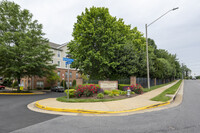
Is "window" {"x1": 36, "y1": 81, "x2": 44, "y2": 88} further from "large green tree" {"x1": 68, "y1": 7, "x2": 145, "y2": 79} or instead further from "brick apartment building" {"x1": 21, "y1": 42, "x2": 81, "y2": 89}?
"large green tree" {"x1": 68, "y1": 7, "x2": 145, "y2": 79}

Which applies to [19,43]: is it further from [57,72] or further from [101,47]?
[57,72]

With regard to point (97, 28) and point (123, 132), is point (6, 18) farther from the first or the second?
point (123, 132)

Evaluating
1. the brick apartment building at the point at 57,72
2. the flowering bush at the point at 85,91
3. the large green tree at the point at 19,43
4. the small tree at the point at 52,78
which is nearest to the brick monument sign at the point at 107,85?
the flowering bush at the point at 85,91

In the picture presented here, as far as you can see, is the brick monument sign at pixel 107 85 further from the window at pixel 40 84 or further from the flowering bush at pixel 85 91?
the window at pixel 40 84

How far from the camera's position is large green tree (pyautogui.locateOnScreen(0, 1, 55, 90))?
2044cm

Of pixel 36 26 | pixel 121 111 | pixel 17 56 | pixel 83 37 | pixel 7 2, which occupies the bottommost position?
pixel 121 111

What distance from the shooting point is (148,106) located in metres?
8.16

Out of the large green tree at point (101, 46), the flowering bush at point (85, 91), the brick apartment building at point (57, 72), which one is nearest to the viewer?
the flowering bush at point (85, 91)

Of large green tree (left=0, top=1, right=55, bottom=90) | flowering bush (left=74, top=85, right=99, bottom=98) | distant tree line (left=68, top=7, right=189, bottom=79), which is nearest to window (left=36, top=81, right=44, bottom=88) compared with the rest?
large green tree (left=0, top=1, right=55, bottom=90)

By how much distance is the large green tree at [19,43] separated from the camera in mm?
20438

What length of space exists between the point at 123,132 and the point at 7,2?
2845 cm

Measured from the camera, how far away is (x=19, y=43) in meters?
20.9

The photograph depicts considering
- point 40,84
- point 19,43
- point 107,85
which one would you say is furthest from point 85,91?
point 40,84

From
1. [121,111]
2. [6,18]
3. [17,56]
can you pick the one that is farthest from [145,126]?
[6,18]
